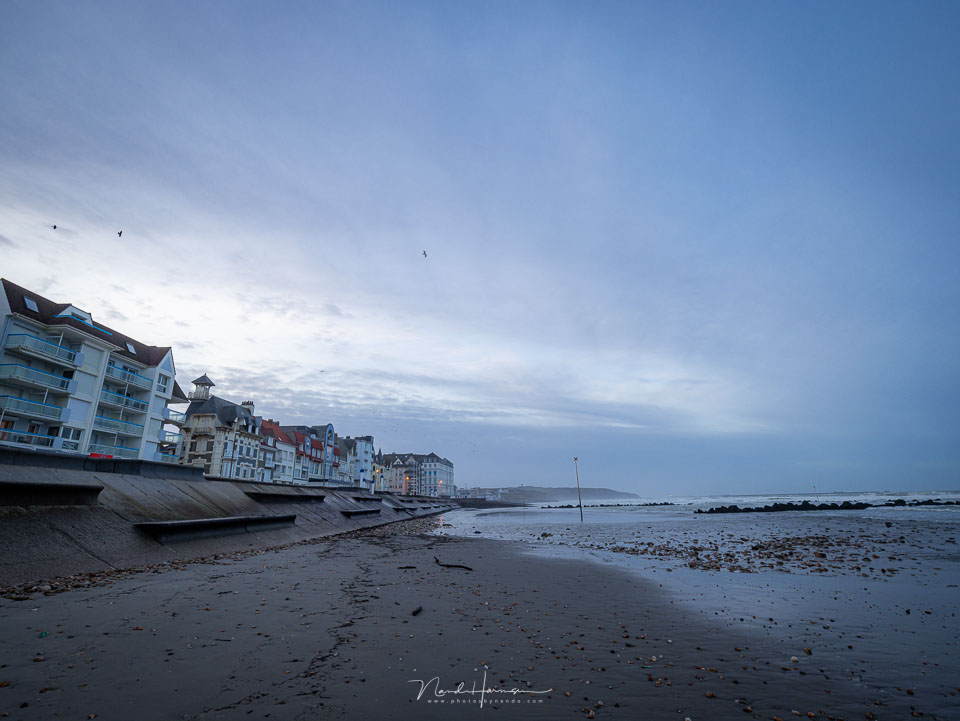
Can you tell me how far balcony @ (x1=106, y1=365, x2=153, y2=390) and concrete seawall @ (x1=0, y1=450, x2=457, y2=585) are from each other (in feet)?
123

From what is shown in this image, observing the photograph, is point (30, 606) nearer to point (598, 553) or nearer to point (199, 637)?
point (199, 637)

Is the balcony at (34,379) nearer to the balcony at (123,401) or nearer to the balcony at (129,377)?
the balcony at (123,401)

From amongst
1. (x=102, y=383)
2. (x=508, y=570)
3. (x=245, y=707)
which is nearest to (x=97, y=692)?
(x=245, y=707)

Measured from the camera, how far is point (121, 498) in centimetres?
1973

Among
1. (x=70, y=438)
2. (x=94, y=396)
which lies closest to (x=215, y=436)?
(x=94, y=396)

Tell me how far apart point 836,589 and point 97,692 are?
18941 mm

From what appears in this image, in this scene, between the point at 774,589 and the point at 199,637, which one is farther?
the point at 774,589

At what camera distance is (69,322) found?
49.6 meters

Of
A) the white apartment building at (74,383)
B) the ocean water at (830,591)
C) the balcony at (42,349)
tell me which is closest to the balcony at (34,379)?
the white apartment building at (74,383)

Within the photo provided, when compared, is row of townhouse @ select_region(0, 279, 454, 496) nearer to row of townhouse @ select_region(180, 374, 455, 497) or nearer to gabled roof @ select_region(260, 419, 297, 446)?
row of townhouse @ select_region(180, 374, 455, 497)

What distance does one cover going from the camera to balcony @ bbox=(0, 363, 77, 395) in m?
43.2

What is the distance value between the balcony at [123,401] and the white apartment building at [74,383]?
10 cm

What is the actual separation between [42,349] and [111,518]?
42147 millimetres

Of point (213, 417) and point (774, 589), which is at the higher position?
point (213, 417)
